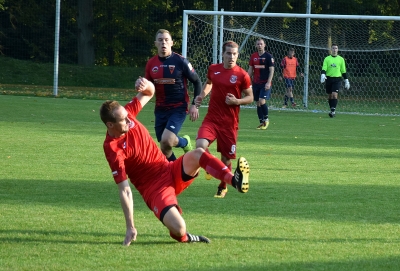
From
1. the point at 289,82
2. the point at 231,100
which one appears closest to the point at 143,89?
the point at 231,100

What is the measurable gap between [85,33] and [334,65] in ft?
66.5

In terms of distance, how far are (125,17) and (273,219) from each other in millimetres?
34028

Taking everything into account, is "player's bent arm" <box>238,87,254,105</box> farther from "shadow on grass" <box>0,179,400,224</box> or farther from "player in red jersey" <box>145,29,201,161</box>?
"shadow on grass" <box>0,179,400,224</box>

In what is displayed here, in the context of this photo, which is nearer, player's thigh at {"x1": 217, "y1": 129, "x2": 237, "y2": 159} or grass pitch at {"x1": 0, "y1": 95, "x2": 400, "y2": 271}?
grass pitch at {"x1": 0, "y1": 95, "x2": 400, "y2": 271}

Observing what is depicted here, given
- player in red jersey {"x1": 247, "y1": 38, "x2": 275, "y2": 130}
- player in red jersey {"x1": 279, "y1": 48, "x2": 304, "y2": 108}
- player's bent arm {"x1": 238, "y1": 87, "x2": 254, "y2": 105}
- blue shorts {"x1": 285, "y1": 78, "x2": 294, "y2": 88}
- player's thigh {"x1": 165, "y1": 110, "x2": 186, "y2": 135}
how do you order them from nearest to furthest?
player's bent arm {"x1": 238, "y1": 87, "x2": 254, "y2": 105}
player's thigh {"x1": 165, "y1": 110, "x2": 186, "y2": 135}
player in red jersey {"x1": 247, "y1": 38, "x2": 275, "y2": 130}
blue shorts {"x1": 285, "y1": 78, "x2": 294, "y2": 88}
player in red jersey {"x1": 279, "y1": 48, "x2": 304, "y2": 108}

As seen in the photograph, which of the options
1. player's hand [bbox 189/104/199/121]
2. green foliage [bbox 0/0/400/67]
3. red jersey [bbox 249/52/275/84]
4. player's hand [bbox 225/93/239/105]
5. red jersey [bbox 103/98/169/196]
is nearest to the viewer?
red jersey [bbox 103/98/169/196]

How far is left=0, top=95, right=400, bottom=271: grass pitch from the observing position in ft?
18.6

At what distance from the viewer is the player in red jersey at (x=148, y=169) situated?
6070mm

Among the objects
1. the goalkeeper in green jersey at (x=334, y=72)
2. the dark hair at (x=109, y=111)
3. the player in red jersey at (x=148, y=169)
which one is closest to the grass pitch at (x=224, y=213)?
the player in red jersey at (x=148, y=169)

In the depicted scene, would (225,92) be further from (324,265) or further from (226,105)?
(324,265)

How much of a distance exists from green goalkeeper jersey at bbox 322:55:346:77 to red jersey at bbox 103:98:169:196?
15.9 metres

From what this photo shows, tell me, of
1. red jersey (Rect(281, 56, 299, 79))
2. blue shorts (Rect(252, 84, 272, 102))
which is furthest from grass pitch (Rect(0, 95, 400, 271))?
red jersey (Rect(281, 56, 299, 79))

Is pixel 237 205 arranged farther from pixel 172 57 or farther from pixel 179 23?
pixel 179 23

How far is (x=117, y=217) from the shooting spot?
7.30 metres
